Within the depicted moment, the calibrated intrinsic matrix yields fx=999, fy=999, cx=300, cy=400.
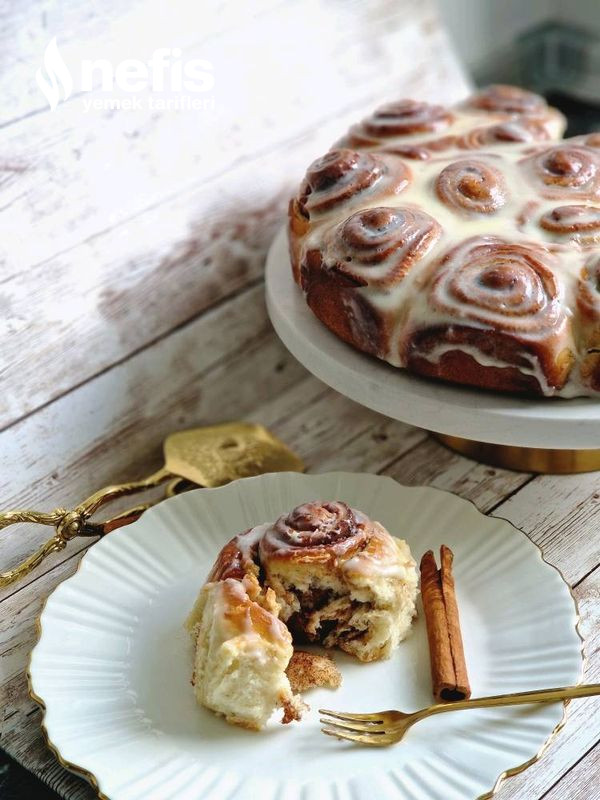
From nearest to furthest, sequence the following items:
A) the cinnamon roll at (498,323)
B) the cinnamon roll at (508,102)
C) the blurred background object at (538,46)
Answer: the cinnamon roll at (498,323) → the cinnamon roll at (508,102) → the blurred background object at (538,46)

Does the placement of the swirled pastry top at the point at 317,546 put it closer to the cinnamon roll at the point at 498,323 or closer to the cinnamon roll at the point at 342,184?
the cinnamon roll at the point at 498,323

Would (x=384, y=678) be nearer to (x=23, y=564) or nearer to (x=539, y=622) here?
(x=539, y=622)

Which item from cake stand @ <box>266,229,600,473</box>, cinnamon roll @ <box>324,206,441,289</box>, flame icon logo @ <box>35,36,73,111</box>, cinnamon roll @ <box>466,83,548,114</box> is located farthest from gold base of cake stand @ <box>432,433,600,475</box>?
flame icon logo @ <box>35,36,73,111</box>

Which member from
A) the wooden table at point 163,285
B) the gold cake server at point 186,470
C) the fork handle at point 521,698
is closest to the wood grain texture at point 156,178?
the wooden table at point 163,285

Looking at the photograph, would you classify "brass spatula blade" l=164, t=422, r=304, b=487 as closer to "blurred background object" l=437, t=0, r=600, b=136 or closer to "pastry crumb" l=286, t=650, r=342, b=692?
"pastry crumb" l=286, t=650, r=342, b=692

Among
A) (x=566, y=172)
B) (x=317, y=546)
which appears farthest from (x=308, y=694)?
(x=566, y=172)

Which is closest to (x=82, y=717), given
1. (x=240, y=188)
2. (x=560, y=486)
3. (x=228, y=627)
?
(x=228, y=627)

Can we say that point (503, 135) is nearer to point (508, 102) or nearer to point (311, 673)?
point (508, 102)
